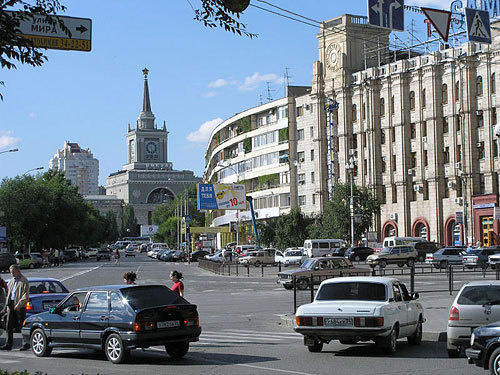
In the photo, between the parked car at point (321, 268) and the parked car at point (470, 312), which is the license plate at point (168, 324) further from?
the parked car at point (321, 268)

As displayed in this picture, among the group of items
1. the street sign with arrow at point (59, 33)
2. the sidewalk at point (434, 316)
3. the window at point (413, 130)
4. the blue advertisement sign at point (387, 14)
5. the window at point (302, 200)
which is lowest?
the sidewalk at point (434, 316)

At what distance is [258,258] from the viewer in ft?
228

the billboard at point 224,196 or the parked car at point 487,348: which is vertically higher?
the billboard at point 224,196

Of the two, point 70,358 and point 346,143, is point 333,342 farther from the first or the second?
point 346,143

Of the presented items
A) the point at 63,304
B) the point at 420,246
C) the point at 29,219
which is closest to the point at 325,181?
the point at 420,246

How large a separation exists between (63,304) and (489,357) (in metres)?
8.38

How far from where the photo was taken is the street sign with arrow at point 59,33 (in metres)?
10.4

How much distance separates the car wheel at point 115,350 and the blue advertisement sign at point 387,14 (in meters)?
12.8

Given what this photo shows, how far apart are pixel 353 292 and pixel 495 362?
4689mm

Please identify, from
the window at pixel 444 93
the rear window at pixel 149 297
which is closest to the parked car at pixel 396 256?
the window at pixel 444 93

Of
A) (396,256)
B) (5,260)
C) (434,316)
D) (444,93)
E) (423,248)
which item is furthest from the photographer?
(444,93)

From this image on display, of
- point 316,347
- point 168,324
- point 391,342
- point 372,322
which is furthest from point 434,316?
point 168,324

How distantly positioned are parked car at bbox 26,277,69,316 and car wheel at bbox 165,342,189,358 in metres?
6.17

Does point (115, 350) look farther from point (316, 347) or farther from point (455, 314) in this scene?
point (455, 314)
